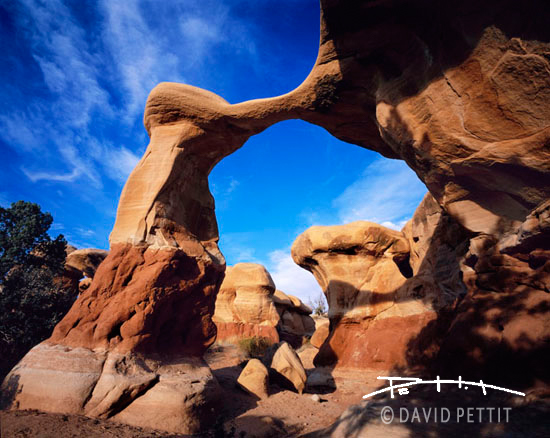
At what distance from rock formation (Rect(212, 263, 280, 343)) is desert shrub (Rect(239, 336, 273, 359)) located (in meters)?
1.19

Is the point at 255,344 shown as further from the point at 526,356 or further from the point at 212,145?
the point at 526,356

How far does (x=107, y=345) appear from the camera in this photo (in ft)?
17.8

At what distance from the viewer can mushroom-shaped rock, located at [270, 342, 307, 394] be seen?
313 inches

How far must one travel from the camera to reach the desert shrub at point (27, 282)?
922 cm

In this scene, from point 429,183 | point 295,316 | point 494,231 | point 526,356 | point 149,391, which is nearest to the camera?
point 526,356

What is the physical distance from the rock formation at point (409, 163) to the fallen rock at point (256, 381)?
131cm

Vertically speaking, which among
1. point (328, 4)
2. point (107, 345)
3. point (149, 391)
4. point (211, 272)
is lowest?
point (149, 391)

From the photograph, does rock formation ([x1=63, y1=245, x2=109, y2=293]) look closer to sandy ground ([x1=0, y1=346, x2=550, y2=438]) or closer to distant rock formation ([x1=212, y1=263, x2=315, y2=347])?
distant rock formation ([x1=212, y1=263, x2=315, y2=347])

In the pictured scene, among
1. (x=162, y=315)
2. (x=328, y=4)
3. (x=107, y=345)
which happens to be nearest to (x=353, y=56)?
(x=328, y=4)

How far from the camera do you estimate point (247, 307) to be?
1911 centimetres

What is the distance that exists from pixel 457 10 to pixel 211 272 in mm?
6658
